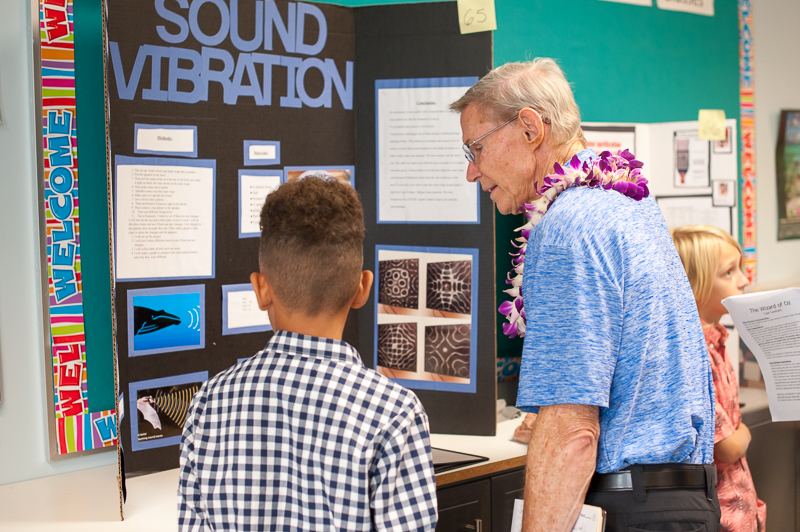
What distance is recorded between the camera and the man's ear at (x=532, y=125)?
132 centimetres

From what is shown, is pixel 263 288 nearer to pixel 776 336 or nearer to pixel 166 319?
pixel 166 319

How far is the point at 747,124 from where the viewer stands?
12.0ft

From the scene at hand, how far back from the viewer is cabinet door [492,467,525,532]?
6.59 ft

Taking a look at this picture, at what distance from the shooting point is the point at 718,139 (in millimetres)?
3484

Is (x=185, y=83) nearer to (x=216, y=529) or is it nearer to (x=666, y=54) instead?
(x=216, y=529)

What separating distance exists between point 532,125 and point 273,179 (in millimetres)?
1012

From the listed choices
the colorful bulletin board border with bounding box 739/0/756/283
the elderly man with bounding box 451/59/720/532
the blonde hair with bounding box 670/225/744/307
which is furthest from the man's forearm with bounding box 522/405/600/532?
the colorful bulletin board border with bounding box 739/0/756/283

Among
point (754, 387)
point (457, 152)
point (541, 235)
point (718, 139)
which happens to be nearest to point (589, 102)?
point (718, 139)

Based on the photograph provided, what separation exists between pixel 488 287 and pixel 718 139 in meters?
2.01

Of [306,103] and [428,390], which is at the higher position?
[306,103]

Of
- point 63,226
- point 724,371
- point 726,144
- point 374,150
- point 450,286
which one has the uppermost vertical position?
point 726,144

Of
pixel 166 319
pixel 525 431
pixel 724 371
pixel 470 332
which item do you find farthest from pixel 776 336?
pixel 166 319

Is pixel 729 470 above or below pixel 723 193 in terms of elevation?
below

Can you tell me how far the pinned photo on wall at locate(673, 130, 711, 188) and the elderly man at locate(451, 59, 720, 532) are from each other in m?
2.44
